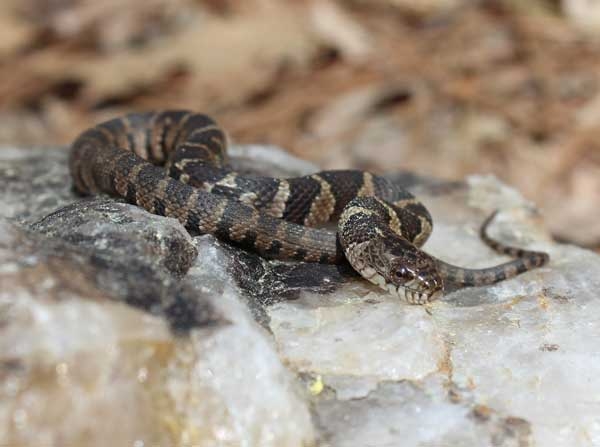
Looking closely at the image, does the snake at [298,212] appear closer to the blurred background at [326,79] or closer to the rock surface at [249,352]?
the rock surface at [249,352]

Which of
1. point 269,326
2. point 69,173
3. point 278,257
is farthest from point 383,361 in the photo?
point 69,173

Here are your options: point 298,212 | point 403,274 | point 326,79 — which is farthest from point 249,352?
point 326,79

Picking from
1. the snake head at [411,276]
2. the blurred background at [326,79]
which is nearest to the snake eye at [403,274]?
the snake head at [411,276]

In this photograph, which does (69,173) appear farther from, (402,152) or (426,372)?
(402,152)

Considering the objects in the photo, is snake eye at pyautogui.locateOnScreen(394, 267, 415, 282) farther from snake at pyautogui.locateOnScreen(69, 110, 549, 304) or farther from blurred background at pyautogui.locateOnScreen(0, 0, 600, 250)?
blurred background at pyautogui.locateOnScreen(0, 0, 600, 250)

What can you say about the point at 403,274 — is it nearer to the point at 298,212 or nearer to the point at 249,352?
the point at 298,212
